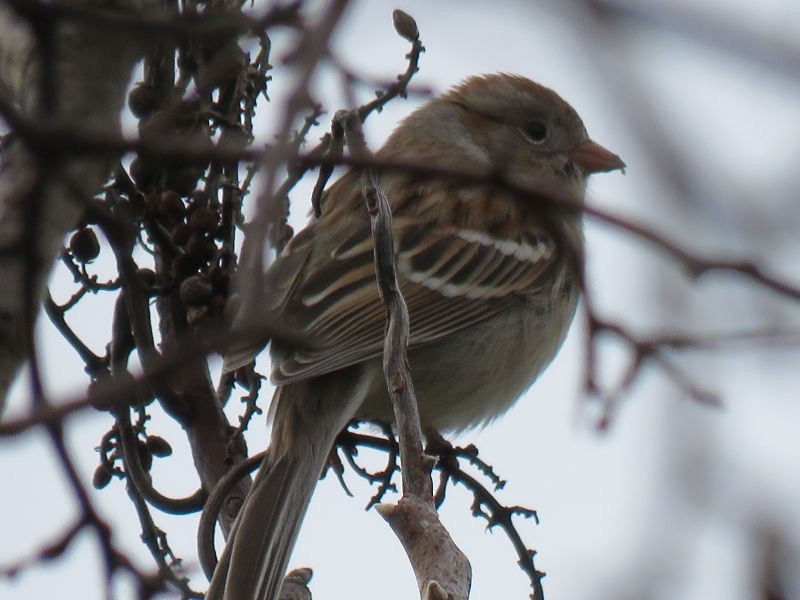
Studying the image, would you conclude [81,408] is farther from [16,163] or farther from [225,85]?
[225,85]

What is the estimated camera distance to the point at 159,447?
3082 millimetres

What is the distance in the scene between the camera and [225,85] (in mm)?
3203

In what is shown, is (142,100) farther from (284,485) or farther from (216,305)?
(284,485)

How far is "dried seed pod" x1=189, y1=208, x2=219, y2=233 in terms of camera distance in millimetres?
2979

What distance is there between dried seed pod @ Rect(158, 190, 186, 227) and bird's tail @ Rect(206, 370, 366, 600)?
734mm

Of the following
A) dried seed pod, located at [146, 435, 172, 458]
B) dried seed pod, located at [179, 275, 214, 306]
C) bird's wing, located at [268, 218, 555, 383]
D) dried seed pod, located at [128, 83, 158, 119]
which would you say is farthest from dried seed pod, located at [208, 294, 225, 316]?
bird's wing, located at [268, 218, 555, 383]

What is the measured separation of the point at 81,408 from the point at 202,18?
502 mm

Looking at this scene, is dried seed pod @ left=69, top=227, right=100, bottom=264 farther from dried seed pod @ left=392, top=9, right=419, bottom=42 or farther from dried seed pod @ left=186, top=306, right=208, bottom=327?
dried seed pod @ left=392, top=9, right=419, bottom=42

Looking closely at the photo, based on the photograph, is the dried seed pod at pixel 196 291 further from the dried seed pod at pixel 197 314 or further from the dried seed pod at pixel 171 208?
the dried seed pod at pixel 171 208

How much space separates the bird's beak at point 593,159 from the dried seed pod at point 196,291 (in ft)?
9.05

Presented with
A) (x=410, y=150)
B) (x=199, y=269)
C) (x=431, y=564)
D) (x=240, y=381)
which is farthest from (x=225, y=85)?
(x=410, y=150)

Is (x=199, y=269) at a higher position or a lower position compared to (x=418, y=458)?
higher

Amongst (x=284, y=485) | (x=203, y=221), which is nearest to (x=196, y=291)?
(x=203, y=221)

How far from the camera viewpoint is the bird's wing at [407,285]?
3.97m
